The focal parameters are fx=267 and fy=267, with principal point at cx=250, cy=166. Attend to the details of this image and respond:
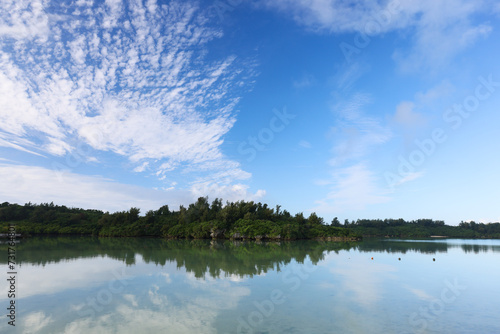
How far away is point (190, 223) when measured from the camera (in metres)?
74.8

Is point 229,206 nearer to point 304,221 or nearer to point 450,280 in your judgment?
point 304,221

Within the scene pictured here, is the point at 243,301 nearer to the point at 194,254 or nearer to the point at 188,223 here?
the point at 194,254

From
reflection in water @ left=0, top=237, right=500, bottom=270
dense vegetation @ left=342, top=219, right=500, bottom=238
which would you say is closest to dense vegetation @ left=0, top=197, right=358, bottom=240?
reflection in water @ left=0, top=237, right=500, bottom=270

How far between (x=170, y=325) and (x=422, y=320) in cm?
942

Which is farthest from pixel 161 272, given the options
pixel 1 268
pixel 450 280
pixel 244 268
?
pixel 450 280

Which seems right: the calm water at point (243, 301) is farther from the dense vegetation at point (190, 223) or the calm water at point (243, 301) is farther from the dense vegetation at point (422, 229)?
the dense vegetation at point (422, 229)

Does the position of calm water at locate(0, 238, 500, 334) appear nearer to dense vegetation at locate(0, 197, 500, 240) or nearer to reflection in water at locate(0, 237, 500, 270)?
reflection in water at locate(0, 237, 500, 270)

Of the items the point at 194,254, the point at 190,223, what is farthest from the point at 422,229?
the point at 194,254

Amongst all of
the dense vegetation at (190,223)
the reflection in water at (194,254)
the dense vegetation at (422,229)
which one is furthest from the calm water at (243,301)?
the dense vegetation at (422,229)

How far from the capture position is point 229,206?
73.6 m

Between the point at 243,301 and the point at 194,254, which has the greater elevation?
the point at 243,301

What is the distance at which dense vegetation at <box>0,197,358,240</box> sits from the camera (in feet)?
217

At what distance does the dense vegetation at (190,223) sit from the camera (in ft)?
217

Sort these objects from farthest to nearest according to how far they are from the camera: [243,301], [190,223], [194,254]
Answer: [190,223], [194,254], [243,301]
